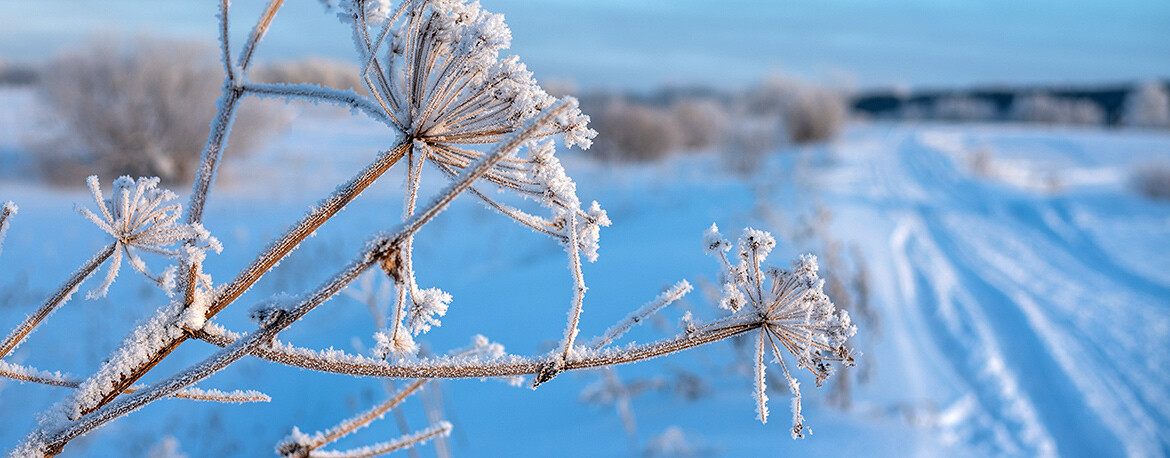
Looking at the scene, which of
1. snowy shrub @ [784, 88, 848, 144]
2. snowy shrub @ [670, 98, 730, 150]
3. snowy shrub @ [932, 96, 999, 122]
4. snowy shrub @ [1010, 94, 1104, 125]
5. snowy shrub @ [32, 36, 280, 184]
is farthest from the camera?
snowy shrub @ [932, 96, 999, 122]

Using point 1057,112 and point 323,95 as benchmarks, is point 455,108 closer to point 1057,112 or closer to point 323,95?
point 323,95

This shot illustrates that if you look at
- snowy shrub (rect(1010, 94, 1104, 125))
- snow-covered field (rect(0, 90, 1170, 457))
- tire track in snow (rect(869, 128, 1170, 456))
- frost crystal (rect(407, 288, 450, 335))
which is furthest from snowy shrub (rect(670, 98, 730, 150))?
snowy shrub (rect(1010, 94, 1104, 125))

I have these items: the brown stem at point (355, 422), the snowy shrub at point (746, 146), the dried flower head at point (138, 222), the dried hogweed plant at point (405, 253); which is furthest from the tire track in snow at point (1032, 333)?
the snowy shrub at point (746, 146)

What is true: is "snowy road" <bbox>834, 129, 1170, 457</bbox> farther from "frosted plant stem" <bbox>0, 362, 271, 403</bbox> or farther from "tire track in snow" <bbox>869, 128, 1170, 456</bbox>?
"frosted plant stem" <bbox>0, 362, 271, 403</bbox>

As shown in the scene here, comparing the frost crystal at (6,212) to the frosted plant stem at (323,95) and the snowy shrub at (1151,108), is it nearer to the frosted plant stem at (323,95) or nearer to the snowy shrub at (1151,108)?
the frosted plant stem at (323,95)

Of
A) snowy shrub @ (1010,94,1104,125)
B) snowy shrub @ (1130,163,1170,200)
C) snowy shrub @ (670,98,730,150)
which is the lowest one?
snowy shrub @ (1130,163,1170,200)

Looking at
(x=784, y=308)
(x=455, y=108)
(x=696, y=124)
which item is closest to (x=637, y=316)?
(x=784, y=308)

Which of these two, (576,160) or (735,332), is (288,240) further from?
(576,160)
